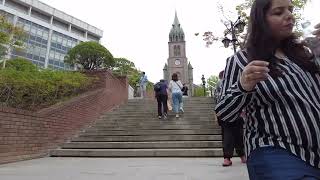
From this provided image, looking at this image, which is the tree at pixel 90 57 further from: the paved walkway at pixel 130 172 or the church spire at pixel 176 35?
the church spire at pixel 176 35

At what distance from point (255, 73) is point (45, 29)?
250 ft

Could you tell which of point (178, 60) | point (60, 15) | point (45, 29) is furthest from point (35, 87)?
point (178, 60)

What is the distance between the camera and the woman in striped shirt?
154 centimetres

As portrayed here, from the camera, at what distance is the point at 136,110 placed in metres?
15.4

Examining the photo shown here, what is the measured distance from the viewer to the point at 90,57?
21984 mm

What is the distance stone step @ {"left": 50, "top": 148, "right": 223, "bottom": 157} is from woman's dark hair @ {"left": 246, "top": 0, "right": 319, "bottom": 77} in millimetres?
7656

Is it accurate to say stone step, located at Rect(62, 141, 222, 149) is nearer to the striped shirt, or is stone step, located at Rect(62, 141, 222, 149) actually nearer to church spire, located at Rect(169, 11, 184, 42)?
the striped shirt

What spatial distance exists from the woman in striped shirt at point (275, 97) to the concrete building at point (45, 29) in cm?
6467

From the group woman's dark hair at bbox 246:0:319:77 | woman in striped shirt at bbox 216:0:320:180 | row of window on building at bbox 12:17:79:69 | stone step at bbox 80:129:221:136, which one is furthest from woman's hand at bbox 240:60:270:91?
row of window on building at bbox 12:17:79:69

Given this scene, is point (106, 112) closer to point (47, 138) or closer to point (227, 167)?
point (47, 138)

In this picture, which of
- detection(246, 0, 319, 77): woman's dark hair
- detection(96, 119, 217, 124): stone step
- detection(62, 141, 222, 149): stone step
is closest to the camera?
detection(246, 0, 319, 77): woman's dark hair

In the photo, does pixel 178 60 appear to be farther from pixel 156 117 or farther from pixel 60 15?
pixel 156 117

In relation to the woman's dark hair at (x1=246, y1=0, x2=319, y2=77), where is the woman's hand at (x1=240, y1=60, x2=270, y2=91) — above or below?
below

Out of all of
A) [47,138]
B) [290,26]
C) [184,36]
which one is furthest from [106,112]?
[184,36]
